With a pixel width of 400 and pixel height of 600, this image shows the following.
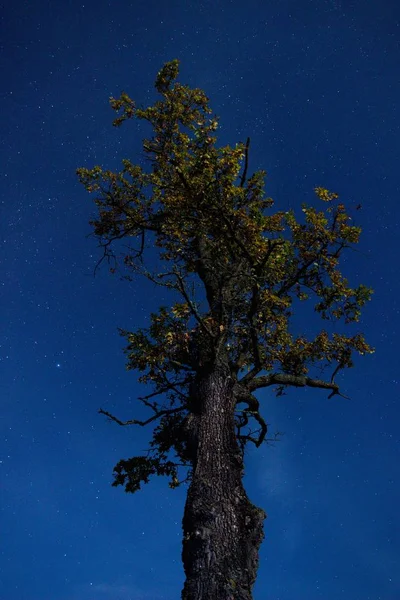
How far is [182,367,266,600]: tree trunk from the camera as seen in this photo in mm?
7438

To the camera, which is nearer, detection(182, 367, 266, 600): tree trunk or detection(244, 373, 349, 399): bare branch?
detection(182, 367, 266, 600): tree trunk

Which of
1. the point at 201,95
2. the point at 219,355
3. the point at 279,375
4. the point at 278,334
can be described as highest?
the point at 201,95

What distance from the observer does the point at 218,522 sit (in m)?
8.19

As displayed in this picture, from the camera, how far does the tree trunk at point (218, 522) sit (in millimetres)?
7438

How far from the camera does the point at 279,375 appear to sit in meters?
13.8

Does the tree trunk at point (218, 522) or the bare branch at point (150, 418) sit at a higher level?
the bare branch at point (150, 418)

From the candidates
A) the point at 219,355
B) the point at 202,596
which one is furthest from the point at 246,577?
the point at 219,355

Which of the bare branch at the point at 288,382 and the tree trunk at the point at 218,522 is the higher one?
the bare branch at the point at 288,382

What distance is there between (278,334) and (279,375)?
1.22 metres

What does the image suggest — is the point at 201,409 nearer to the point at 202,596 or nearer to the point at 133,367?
the point at 133,367

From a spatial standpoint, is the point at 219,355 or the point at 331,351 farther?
the point at 331,351

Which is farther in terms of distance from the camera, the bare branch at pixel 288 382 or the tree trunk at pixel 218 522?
the bare branch at pixel 288 382

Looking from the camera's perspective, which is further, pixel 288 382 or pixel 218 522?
pixel 288 382

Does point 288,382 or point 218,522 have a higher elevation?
point 288,382
